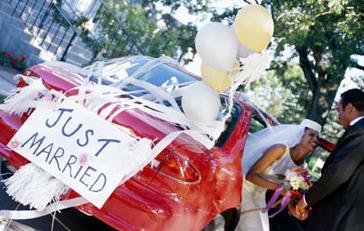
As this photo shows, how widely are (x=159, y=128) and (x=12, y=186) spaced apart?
3.74 ft

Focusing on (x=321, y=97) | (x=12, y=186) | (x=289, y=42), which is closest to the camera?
(x=12, y=186)

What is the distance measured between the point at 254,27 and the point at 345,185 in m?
1.29

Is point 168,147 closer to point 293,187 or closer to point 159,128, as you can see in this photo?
point 159,128

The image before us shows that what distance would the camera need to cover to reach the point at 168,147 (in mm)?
3518

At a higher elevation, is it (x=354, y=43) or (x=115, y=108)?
(x=354, y=43)

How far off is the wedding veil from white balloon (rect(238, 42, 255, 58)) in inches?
51.8

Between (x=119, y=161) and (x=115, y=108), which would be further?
(x=115, y=108)

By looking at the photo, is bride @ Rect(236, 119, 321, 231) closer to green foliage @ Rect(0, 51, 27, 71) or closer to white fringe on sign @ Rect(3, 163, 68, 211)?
white fringe on sign @ Rect(3, 163, 68, 211)

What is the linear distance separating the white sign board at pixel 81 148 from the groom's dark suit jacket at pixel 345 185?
1.27 meters

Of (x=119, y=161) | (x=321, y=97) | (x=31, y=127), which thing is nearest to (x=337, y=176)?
(x=119, y=161)

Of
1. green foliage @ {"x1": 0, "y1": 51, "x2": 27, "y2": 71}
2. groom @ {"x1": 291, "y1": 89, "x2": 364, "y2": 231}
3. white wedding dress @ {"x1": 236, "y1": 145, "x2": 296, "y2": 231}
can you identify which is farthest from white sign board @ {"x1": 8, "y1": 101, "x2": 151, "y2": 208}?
green foliage @ {"x1": 0, "y1": 51, "x2": 27, "y2": 71}

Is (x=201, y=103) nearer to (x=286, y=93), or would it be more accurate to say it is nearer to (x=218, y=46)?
(x=218, y=46)

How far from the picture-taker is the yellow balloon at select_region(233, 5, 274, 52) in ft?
11.7

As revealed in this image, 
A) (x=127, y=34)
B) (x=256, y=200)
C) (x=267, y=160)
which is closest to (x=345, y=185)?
(x=267, y=160)
